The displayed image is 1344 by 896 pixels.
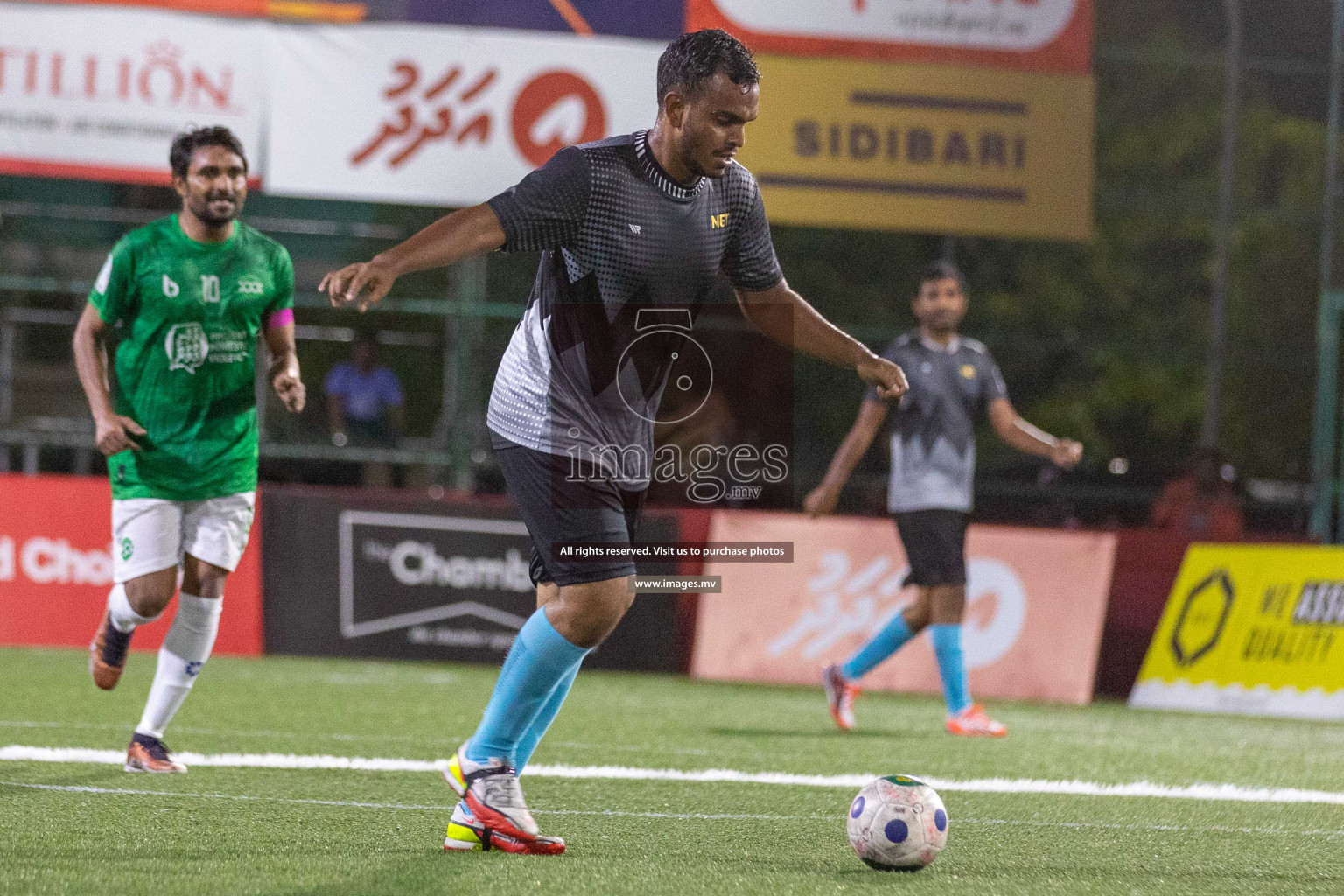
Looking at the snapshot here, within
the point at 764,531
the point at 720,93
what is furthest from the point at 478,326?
the point at 720,93

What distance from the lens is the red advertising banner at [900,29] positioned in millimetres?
15422

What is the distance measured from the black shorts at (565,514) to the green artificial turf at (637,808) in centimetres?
78

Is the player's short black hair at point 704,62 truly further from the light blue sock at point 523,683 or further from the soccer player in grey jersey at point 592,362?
the light blue sock at point 523,683

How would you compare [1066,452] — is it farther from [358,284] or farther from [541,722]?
[358,284]

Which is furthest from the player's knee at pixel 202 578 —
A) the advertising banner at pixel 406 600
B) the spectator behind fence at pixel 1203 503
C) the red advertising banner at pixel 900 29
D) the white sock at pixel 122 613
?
the red advertising banner at pixel 900 29

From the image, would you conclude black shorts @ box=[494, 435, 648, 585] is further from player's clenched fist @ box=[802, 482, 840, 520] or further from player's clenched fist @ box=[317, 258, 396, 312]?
player's clenched fist @ box=[802, 482, 840, 520]

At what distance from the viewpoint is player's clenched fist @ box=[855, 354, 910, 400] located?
5.38 m

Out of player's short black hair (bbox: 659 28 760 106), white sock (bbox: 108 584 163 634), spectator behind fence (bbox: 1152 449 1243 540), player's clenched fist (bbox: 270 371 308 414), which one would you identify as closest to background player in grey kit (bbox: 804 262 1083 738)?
player's clenched fist (bbox: 270 371 308 414)

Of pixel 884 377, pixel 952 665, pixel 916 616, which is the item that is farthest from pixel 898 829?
pixel 916 616

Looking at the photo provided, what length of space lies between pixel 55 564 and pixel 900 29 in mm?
8101

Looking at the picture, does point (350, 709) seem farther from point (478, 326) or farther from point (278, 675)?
point (478, 326)

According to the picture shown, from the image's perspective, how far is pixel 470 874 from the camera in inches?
182

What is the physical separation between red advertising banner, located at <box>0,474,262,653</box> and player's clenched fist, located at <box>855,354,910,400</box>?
7.80m

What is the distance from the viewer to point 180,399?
677cm
